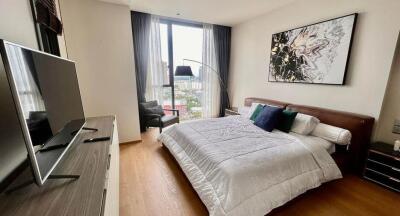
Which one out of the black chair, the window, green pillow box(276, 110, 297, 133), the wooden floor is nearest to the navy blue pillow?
green pillow box(276, 110, 297, 133)

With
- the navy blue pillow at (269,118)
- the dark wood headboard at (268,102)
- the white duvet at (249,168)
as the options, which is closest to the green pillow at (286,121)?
the navy blue pillow at (269,118)

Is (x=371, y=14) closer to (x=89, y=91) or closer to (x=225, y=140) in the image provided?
(x=225, y=140)

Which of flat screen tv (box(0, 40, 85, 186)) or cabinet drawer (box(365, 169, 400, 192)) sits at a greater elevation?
flat screen tv (box(0, 40, 85, 186))

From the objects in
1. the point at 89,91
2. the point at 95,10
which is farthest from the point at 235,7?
the point at 89,91

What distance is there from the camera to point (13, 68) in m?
0.73

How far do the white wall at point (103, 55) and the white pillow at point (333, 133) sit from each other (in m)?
3.12

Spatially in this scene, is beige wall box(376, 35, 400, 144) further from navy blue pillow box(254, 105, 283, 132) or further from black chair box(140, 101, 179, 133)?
black chair box(140, 101, 179, 133)

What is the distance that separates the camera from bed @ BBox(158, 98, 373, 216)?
1.50 meters

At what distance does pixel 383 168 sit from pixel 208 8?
11.9ft

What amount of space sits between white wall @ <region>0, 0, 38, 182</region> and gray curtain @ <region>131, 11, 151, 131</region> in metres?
2.39

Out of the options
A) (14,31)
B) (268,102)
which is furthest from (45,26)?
(268,102)

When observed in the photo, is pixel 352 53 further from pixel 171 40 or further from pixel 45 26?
pixel 45 26

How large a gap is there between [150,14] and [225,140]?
323cm

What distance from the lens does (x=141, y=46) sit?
376 centimetres
